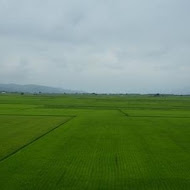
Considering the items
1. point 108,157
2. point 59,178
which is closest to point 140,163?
point 108,157

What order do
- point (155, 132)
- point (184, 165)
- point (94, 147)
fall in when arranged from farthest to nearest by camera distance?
point (155, 132), point (94, 147), point (184, 165)

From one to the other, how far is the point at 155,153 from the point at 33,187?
765cm

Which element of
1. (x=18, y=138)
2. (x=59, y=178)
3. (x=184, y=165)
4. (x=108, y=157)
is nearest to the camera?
(x=59, y=178)

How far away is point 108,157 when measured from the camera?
1543cm

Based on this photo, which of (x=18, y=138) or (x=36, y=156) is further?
(x=18, y=138)

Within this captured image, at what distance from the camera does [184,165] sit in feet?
46.4

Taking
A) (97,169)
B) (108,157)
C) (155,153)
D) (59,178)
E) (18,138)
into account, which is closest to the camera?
(59,178)

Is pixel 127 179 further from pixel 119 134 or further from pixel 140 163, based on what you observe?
pixel 119 134

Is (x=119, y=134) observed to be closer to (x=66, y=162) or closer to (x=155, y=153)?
(x=155, y=153)

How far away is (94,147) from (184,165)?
548 cm

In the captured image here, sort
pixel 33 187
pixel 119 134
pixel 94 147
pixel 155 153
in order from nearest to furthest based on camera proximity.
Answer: pixel 33 187
pixel 155 153
pixel 94 147
pixel 119 134

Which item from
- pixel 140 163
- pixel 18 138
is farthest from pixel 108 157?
pixel 18 138

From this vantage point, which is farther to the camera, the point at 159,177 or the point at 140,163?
the point at 140,163

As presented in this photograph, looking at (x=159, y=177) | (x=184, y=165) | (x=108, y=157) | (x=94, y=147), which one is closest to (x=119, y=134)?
(x=94, y=147)
